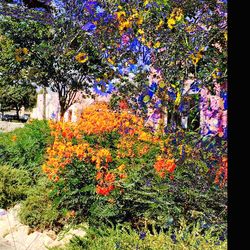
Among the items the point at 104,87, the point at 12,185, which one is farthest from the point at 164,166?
the point at 12,185

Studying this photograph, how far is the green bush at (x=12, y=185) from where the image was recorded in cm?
504

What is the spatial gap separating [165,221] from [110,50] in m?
1.42

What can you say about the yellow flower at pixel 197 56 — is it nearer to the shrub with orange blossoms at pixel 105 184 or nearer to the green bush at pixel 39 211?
the shrub with orange blossoms at pixel 105 184

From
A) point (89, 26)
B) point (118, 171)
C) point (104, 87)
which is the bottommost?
point (118, 171)

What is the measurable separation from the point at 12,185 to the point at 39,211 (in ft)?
3.93

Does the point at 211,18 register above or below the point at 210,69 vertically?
above

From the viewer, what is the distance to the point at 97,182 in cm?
386

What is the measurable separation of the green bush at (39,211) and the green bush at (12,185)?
0.56 meters

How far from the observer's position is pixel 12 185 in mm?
5277

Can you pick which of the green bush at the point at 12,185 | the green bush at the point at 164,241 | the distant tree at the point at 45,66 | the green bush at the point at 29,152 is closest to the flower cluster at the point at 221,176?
the green bush at the point at 164,241

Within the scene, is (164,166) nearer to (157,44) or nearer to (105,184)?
(105,184)

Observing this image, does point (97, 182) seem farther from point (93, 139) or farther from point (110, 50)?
point (110, 50)

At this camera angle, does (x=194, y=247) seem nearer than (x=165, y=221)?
Yes
